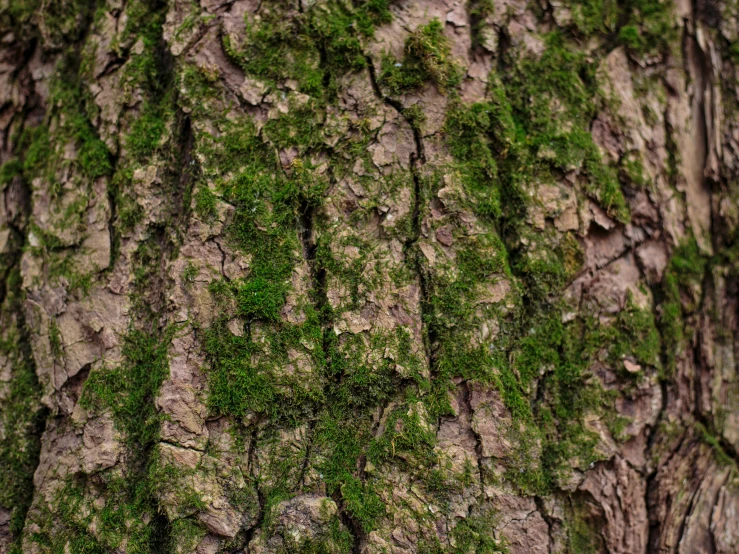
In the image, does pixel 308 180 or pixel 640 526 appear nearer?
pixel 308 180

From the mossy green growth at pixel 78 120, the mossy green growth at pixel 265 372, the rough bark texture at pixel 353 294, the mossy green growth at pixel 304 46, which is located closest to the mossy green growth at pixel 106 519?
the rough bark texture at pixel 353 294

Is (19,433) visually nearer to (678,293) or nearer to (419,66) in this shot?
(419,66)

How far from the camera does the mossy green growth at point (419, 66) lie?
7.32 ft

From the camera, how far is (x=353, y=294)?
2.09 metres

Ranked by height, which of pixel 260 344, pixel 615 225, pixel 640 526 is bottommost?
pixel 640 526

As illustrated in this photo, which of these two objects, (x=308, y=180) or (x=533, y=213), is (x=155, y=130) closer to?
(x=308, y=180)

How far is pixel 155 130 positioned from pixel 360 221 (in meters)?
0.94

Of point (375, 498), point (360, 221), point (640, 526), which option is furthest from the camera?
point (640, 526)

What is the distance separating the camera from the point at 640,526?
229 cm

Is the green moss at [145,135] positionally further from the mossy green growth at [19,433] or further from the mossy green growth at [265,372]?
the mossy green growth at [19,433]

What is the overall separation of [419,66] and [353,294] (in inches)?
38.7

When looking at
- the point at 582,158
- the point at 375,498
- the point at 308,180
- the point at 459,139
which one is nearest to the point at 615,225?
the point at 582,158

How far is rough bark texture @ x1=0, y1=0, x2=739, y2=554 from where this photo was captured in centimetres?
201

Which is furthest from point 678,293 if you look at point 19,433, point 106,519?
point 19,433
